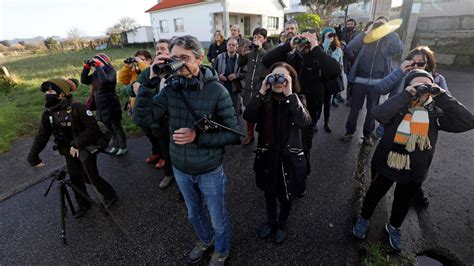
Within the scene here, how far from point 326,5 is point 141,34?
2315 centimetres

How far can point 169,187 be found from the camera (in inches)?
145

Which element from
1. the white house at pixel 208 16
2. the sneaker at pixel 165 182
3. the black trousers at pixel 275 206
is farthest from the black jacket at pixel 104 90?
the white house at pixel 208 16

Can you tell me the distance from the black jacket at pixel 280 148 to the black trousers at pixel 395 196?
2.58 ft

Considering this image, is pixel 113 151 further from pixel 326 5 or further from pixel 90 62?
pixel 326 5

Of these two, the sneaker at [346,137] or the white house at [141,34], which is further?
the white house at [141,34]

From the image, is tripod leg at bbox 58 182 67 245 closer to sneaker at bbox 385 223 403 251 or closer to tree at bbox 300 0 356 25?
sneaker at bbox 385 223 403 251

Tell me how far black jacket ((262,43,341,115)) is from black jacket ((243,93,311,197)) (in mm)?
Answer: 1105

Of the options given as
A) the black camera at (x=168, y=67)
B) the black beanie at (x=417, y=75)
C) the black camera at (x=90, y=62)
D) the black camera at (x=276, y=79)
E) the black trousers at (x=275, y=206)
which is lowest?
the black trousers at (x=275, y=206)

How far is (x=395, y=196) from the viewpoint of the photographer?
2490 mm

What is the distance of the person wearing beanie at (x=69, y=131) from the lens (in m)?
2.76

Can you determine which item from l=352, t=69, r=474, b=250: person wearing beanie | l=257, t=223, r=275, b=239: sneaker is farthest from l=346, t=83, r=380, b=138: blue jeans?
l=257, t=223, r=275, b=239: sneaker

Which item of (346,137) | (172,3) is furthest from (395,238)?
(172,3)

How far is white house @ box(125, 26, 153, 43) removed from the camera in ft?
104

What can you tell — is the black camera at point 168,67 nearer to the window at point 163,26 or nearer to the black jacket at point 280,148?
the black jacket at point 280,148
